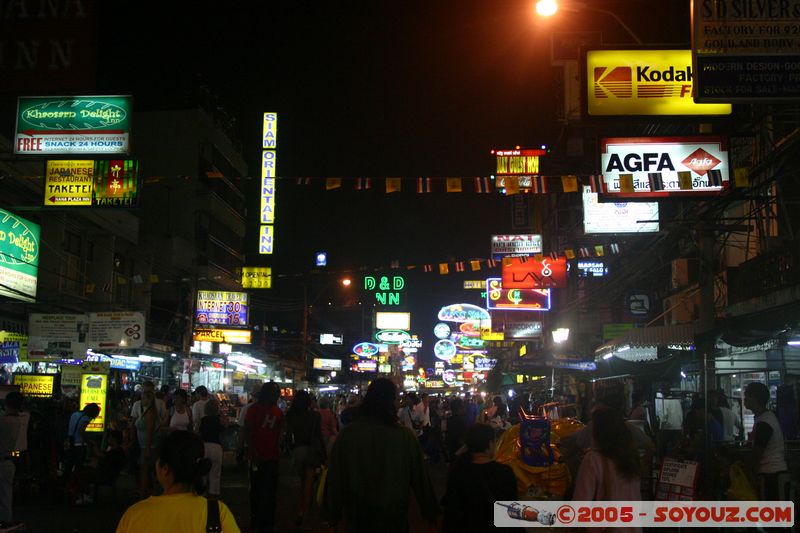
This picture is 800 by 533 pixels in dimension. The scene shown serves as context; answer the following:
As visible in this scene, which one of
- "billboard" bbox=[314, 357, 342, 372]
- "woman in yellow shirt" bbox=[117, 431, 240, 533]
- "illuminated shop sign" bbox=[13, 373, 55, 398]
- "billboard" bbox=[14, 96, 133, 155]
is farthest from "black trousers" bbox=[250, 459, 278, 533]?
"billboard" bbox=[314, 357, 342, 372]

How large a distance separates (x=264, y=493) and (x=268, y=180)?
→ 33511 mm

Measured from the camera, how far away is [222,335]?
36375mm

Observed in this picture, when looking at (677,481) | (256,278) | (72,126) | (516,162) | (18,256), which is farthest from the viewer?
(256,278)

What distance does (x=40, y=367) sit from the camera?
2508cm

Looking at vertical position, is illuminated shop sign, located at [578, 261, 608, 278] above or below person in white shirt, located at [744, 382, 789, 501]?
above

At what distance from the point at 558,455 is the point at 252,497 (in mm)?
4386

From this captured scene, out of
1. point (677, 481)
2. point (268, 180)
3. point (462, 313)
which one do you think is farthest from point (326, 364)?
point (677, 481)

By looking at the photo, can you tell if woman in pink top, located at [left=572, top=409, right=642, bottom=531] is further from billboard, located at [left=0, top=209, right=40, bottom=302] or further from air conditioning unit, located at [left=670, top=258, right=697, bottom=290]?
billboard, located at [left=0, top=209, right=40, bottom=302]

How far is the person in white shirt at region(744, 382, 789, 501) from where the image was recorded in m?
9.02

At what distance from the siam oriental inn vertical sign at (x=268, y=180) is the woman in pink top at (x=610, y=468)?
3634cm

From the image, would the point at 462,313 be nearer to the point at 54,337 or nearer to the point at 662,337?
the point at 54,337

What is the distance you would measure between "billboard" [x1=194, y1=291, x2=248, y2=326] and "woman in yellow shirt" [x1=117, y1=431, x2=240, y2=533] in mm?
33699

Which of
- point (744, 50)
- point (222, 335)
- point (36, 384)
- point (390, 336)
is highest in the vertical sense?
point (744, 50)

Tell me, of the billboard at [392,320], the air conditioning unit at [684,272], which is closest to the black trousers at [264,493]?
the air conditioning unit at [684,272]
